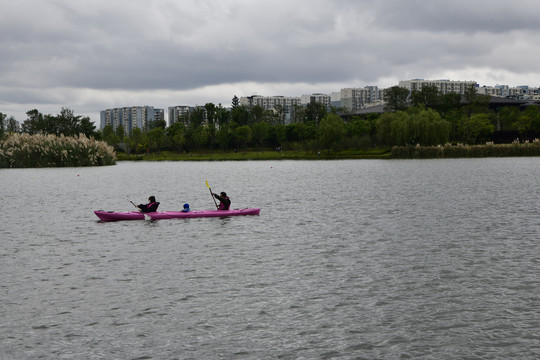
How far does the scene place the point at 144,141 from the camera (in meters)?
191

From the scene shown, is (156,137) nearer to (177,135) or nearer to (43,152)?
(177,135)

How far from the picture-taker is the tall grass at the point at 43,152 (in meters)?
86.9

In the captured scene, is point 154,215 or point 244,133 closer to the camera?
point 154,215

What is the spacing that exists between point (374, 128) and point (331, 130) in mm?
25287

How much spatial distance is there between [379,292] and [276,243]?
8820 mm

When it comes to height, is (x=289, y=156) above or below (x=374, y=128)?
below

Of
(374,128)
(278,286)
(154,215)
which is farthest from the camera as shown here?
(374,128)

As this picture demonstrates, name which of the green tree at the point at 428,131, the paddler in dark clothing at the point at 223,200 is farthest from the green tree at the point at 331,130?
the paddler in dark clothing at the point at 223,200

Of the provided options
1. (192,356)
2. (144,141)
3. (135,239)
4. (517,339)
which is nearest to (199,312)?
(192,356)

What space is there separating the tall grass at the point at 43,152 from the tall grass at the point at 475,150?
59637 millimetres

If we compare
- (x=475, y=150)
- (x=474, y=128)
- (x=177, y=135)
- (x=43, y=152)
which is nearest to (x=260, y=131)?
(x=177, y=135)

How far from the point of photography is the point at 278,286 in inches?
666

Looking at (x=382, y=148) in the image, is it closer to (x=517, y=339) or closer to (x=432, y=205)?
(x=432, y=205)

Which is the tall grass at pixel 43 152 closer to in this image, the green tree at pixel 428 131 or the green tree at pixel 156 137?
the green tree at pixel 428 131
